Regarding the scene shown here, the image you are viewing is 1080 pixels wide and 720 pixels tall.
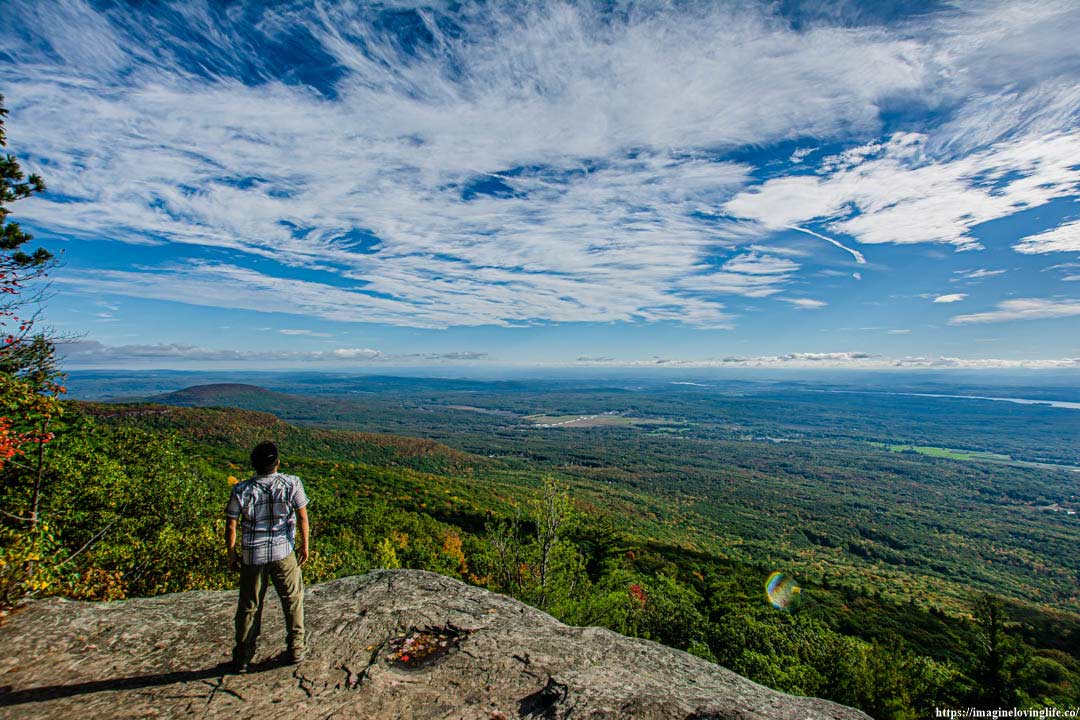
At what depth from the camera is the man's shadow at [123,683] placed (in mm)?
5660

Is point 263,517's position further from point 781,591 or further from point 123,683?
point 781,591

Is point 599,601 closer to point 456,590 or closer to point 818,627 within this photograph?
point 456,590

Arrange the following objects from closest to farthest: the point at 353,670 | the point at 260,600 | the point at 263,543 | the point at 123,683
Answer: the point at 123,683 → the point at 263,543 → the point at 260,600 → the point at 353,670

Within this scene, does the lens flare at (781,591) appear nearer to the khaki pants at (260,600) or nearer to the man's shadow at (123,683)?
the khaki pants at (260,600)

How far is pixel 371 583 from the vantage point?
1038cm

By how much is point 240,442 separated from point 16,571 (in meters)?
112

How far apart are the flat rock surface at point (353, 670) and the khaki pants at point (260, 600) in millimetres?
434

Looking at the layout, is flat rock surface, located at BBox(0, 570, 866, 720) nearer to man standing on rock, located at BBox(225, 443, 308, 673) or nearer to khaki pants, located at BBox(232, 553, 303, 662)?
khaki pants, located at BBox(232, 553, 303, 662)

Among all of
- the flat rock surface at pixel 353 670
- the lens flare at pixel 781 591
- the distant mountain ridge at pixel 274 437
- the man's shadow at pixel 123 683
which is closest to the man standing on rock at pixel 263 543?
the man's shadow at pixel 123 683

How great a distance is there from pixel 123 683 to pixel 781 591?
78229 mm

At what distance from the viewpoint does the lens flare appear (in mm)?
56206

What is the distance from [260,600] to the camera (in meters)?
6.70

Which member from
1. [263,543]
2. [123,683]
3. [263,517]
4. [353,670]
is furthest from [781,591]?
[123,683]

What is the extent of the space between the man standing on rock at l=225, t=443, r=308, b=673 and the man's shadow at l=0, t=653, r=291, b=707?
0.85 ft
